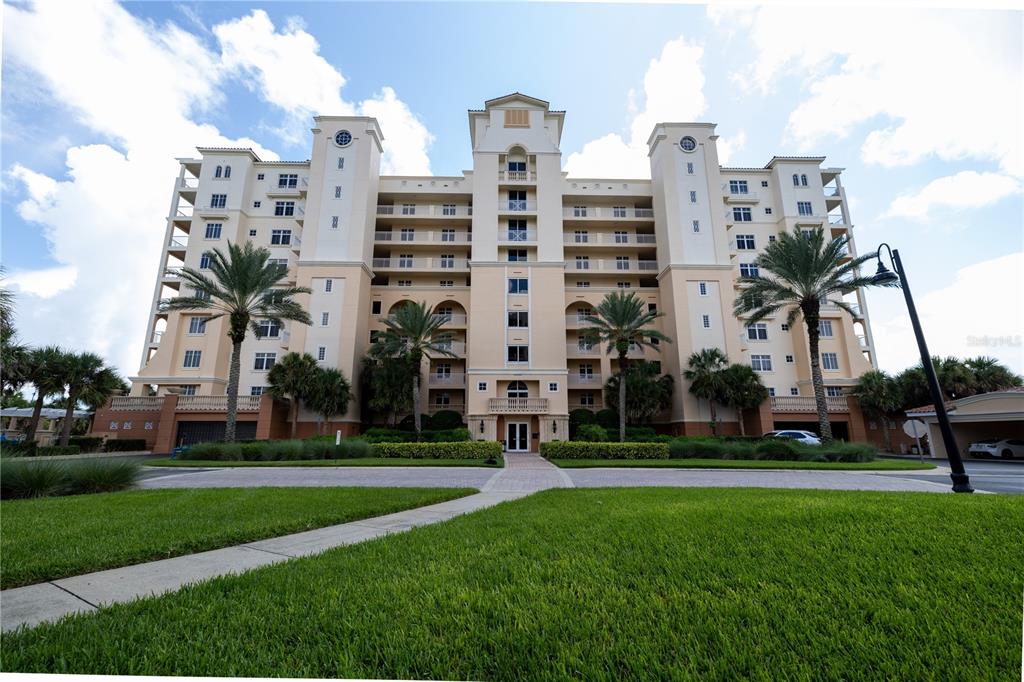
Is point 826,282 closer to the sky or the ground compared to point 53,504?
closer to the sky

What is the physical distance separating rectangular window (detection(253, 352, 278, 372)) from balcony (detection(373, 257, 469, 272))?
12108 mm

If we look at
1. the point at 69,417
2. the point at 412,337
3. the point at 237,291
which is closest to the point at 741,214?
the point at 412,337

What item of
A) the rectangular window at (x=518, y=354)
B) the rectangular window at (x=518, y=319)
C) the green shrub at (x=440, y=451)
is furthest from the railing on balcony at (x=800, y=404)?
the green shrub at (x=440, y=451)

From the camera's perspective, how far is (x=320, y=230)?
3881 centimetres

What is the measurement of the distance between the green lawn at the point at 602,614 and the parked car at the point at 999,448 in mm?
35726

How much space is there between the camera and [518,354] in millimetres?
37000

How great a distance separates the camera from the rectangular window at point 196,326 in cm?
3803

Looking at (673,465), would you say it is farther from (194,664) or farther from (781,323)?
(781,323)

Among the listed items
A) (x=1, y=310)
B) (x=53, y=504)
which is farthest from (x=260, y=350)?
(x=53, y=504)

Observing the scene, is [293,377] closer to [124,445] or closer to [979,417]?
[124,445]

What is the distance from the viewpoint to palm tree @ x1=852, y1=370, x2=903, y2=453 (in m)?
33.8

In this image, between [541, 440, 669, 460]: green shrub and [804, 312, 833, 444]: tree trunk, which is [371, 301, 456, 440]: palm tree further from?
[804, 312, 833, 444]: tree trunk

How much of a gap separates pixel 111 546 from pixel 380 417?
34.8 meters

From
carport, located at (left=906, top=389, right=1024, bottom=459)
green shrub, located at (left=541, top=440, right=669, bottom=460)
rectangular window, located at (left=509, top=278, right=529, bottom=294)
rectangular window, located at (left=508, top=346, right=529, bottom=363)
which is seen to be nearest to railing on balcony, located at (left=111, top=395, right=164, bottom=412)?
rectangular window, located at (left=508, top=346, right=529, bottom=363)
